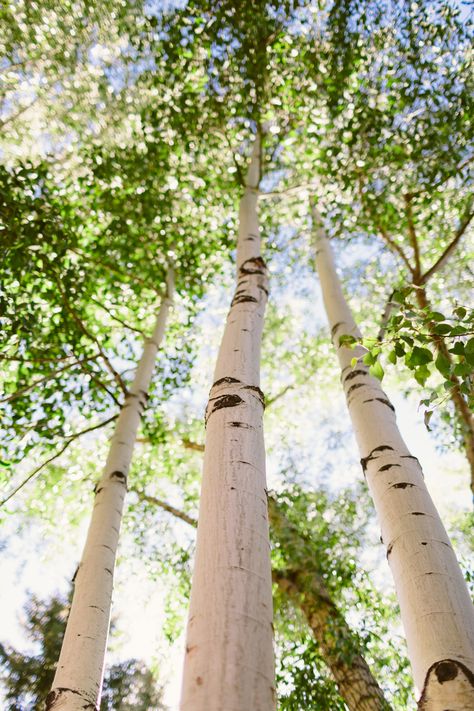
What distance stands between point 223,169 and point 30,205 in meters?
3.42

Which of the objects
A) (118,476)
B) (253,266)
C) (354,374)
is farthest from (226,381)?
(118,476)

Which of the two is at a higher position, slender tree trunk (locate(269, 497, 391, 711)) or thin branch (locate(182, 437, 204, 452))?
thin branch (locate(182, 437, 204, 452))

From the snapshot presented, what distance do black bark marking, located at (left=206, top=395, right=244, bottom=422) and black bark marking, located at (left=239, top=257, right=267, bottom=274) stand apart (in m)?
1.60

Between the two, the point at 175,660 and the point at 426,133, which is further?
the point at 175,660

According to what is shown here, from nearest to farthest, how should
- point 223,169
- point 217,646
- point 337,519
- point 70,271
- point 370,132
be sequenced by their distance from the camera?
point 217,646, point 70,271, point 370,132, point 223,169, point 337,519

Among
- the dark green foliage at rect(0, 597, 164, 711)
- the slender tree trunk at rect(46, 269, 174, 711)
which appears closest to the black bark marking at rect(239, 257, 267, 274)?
the slender tree trunk at rect(46, 269, 174, 711)

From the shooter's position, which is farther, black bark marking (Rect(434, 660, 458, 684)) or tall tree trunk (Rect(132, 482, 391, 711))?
tall tree trunk (Rect(132, 482, 391, 711))

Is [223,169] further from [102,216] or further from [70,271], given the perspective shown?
[70,271]

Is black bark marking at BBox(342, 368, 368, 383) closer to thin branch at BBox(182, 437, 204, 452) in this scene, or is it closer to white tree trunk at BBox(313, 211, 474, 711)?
→ white tree trunk at BBox(313, 211, 474, 711)

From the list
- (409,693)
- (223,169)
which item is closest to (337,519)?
(409,693)

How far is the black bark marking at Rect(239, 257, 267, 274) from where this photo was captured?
11.9 ft

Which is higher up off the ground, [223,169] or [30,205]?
[223,169]

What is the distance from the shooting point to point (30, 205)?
4992 millimetres

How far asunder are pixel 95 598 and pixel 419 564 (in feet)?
7.00
